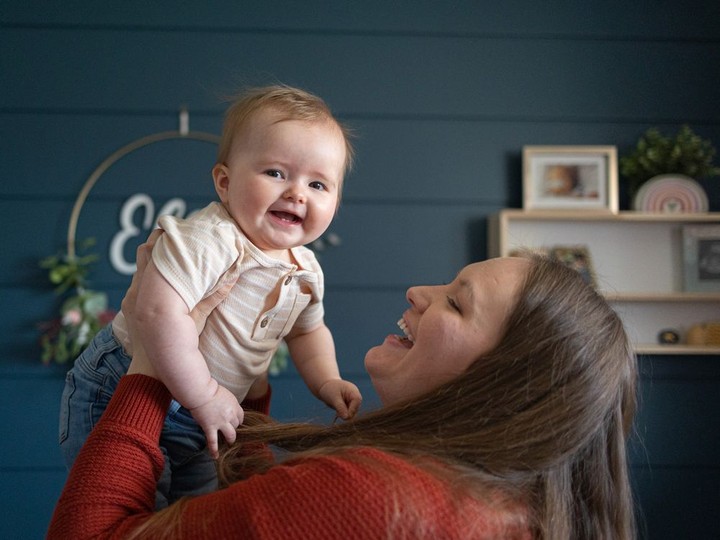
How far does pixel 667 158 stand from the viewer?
8.50ft

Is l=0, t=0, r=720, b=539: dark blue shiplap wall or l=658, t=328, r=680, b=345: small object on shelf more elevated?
l=0, t=0, r=720, b=539: dark blue shiplap wall

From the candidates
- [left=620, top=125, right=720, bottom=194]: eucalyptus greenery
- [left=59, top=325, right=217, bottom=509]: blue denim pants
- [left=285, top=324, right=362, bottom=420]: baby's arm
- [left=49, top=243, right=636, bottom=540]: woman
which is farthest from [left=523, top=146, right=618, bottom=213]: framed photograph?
[left=59, top=325, right=217, bottom=509]: blue denim pants

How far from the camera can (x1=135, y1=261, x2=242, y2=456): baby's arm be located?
930 millimetres

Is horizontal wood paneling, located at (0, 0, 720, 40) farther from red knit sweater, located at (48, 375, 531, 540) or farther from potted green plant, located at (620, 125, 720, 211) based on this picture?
red knit sweater, located at (48, 375, 531, 540)

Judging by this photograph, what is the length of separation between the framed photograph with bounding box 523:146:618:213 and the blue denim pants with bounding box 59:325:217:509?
5.90ft

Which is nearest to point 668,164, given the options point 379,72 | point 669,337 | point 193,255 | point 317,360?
point 669,337

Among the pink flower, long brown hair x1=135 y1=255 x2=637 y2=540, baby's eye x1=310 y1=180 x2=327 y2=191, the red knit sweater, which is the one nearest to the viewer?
the red knit sweater

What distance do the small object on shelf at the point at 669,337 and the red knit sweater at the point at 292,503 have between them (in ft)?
6.53

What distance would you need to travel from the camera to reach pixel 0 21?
2.62 metres

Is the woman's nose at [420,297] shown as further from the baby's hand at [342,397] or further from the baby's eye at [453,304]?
the baby's hand at [342,397]

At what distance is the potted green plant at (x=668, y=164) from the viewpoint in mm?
2588

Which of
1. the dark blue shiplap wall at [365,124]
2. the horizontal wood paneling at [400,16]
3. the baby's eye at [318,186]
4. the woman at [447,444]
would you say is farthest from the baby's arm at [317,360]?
the horizontal wood paneling at [400,16]

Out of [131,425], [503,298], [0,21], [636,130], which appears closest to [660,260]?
[636,130]

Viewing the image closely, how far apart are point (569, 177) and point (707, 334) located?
751 millimetres
